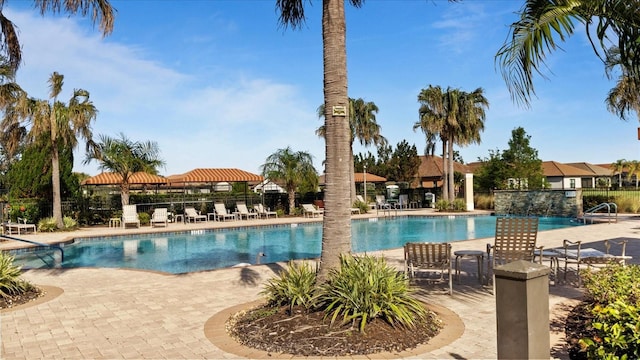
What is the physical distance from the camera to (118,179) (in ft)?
74.0

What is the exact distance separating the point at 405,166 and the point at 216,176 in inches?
815

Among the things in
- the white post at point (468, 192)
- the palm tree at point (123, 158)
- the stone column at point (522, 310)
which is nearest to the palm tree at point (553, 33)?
the stone column at point (522, 310)

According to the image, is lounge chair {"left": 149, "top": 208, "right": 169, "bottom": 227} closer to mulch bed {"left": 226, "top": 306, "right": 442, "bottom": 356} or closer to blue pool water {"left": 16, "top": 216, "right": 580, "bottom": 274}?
blue pool water {"left": 16, "top": 216, "right": 580, "bottom": 274}

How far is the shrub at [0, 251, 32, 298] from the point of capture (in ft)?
22.3

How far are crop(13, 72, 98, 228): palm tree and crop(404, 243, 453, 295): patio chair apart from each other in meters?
16.1

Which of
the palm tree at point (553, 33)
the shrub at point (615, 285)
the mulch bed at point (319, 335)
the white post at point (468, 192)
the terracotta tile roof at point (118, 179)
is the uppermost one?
the palm tree at point (553, 33)

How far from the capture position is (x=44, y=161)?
70.2 ft

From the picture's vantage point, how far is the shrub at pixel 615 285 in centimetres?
455

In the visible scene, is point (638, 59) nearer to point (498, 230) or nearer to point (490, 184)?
point (498, 230)

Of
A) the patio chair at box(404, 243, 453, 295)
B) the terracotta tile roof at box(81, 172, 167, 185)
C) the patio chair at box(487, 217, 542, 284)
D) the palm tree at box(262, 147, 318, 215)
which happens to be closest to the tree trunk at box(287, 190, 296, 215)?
the palm tree at box(262, 147, 318, 215)

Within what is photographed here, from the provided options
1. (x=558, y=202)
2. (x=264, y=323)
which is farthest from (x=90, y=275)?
(x=558, y=202)

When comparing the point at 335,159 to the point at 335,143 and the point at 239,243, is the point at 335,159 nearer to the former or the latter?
the point at 335,143

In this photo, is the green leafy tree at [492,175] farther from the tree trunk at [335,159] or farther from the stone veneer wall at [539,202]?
the tree trunk at [335,159]

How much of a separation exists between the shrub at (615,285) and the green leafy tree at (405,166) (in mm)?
35795
